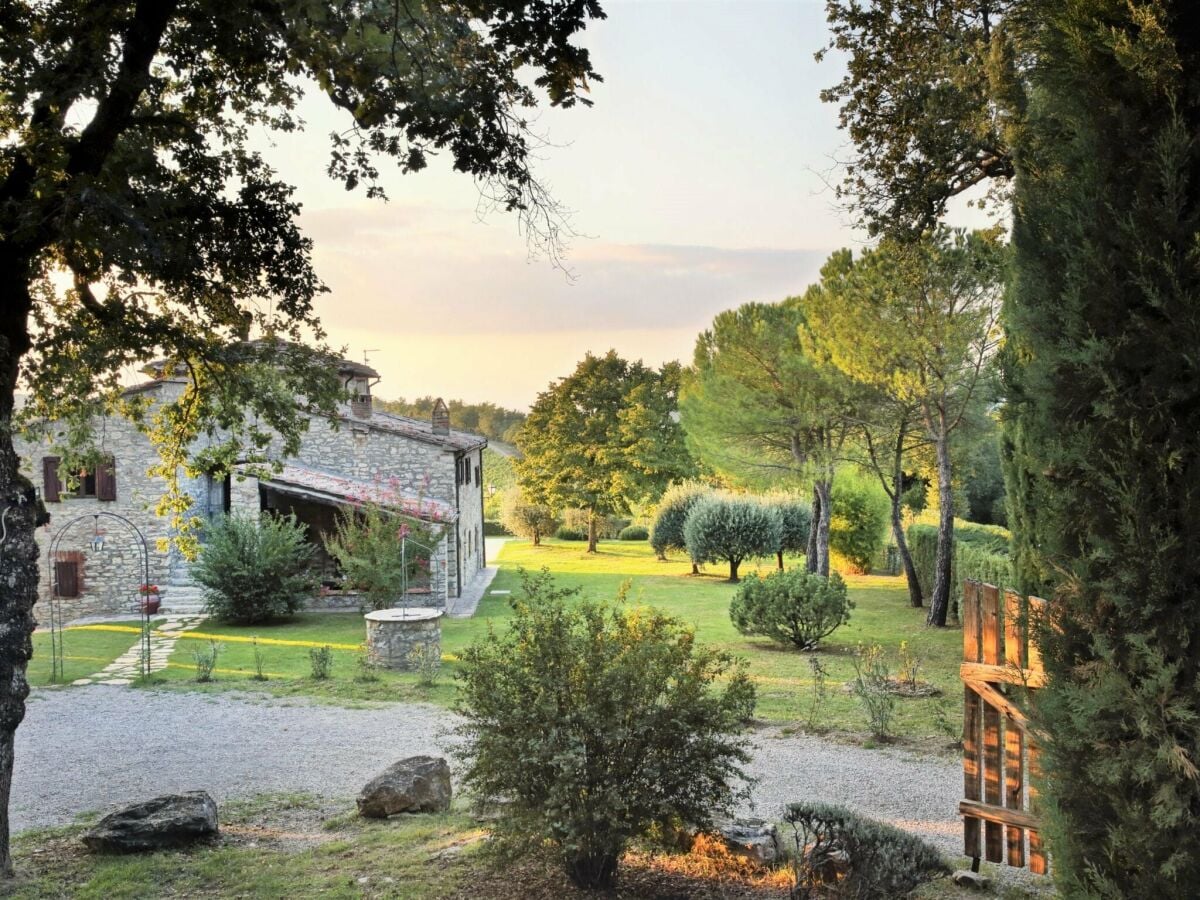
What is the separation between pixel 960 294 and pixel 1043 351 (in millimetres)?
13784

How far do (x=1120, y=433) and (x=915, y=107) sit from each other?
7.43m

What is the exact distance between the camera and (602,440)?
3981 cm

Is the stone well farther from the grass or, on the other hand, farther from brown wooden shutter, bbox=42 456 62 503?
brown wooden shutter, bbox=42 456 62 503

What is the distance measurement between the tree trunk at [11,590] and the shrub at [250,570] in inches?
521

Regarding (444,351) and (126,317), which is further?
(444,351)

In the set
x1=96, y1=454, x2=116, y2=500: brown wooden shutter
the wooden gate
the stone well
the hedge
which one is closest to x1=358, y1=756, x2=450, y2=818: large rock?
the wooden gate

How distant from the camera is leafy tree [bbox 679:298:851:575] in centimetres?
2105

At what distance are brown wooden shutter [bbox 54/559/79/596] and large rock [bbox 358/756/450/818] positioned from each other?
16.6m

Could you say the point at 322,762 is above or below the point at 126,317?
below

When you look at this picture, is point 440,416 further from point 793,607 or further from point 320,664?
point 793,607

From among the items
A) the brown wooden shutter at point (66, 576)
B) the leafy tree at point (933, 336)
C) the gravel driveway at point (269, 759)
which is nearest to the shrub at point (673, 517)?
the leafy tree at point (933, 336)

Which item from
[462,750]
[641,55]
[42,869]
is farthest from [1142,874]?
[641,55]

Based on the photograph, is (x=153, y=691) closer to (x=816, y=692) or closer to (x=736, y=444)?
(x=816, y=692)

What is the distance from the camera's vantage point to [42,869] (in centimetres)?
558
